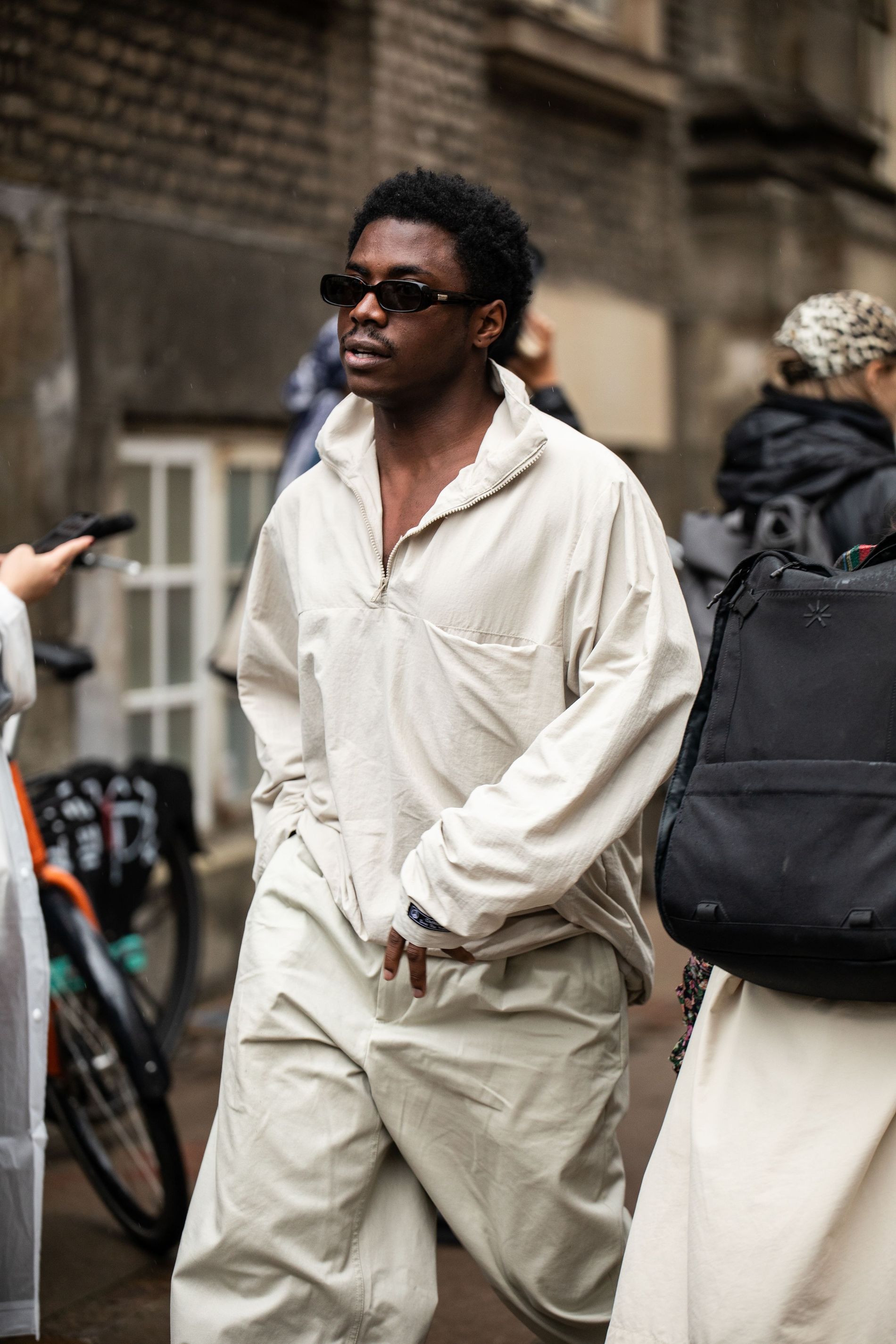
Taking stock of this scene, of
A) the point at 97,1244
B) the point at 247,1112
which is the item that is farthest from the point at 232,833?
the point at 247,1112

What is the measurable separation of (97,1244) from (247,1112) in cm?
169

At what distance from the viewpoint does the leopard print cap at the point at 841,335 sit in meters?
3.87

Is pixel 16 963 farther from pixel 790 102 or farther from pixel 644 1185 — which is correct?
pixel 790 102

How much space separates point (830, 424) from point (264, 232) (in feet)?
12.7

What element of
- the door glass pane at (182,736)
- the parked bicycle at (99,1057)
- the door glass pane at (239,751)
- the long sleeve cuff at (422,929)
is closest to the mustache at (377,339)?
the long sleeve cuff at (422,929)

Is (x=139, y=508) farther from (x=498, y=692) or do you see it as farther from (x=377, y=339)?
(x=498, y=692)

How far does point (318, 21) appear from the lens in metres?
7.54

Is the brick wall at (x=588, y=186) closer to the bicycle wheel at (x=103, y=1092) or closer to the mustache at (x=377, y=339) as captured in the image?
the bicycle wheel at (x=103, y=1092)

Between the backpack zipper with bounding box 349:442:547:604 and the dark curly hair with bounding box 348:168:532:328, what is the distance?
0.97ft

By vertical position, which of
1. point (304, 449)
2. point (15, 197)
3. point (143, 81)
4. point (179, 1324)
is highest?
point (143, 81)

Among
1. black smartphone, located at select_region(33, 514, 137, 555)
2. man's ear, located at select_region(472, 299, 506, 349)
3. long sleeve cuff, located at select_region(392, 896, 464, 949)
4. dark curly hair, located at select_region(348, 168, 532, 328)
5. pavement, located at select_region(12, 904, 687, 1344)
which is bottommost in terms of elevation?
pavement, located at select_region(12, 904, 687, 1344)

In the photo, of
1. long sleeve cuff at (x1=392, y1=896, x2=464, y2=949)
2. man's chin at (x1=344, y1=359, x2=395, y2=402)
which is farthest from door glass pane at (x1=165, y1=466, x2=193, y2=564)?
long sleeve cuff at (x1=392, y1=896, x2=464, y2=949)

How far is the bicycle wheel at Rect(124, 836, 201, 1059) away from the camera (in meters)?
5.42

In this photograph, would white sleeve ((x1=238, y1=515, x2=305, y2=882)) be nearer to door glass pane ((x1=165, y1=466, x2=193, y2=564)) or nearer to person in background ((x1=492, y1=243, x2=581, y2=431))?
person in background ((x1=492, y1=243, x2=581, y2=431))
